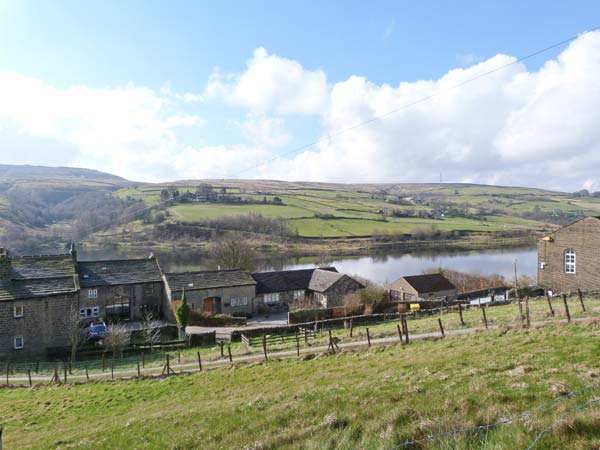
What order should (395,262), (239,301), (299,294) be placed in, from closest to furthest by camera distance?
(239,301), (299,294), (395,262)

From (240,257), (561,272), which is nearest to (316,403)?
(561,272)

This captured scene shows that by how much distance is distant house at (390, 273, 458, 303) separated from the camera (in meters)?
40.8

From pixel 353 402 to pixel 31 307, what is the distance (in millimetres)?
27947

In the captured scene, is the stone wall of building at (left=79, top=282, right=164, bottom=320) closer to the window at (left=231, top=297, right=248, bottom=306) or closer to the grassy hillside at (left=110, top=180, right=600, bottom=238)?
the window at (left=231, top=297, right=248, bottom=306)

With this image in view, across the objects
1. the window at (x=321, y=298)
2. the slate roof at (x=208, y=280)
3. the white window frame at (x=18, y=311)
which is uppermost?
the slate roof at (x=208, y=280)

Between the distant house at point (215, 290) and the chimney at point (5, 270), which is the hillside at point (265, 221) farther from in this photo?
the chimney at point (5, 270)

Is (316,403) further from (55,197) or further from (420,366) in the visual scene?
(55,197)

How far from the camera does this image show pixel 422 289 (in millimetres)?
41188

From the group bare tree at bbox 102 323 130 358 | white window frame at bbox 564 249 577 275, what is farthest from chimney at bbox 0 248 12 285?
white window frame at bbox 564 249 577 275

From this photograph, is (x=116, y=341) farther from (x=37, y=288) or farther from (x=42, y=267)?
(x=42, y=267)

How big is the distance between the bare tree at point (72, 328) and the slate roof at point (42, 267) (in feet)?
13.0

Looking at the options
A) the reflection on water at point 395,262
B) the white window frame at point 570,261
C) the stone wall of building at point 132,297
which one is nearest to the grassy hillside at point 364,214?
the reflection on water at point 395,262

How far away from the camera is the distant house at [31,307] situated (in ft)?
94.4

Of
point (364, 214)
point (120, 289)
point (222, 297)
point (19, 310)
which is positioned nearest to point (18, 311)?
point (19, 310)
